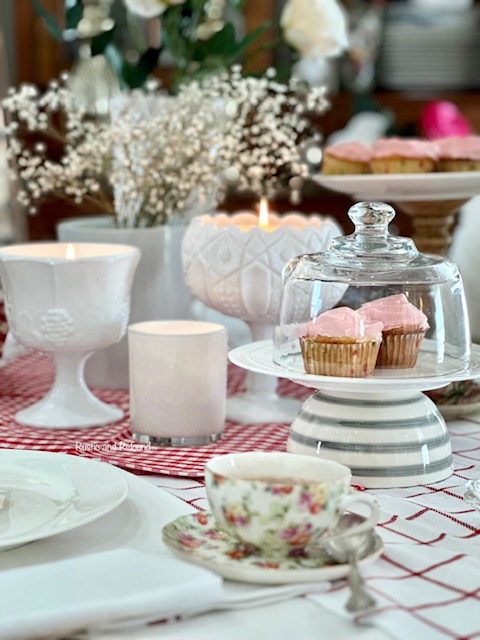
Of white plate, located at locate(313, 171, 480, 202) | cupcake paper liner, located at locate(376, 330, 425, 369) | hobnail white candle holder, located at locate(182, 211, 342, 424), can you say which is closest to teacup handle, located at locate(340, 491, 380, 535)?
cupcake paper liner, located at locate(376, 330, 425, 369)

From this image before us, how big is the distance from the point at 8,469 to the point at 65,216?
248 cm

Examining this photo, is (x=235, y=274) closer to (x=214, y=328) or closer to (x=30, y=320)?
(x=214, y=328)

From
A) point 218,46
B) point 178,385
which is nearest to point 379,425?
point 178,385

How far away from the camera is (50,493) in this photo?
2.59ft

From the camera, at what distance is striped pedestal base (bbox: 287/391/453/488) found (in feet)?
2.92

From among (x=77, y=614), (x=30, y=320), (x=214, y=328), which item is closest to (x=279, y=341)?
(x=214, y=328)

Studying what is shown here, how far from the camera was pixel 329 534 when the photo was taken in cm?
69

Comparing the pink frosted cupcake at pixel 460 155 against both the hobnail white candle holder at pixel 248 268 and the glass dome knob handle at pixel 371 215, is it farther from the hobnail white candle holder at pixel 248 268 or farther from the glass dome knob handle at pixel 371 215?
the glass dome knob handle at pixel 371 215

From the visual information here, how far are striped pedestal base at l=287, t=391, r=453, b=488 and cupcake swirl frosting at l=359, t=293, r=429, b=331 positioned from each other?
0.06m

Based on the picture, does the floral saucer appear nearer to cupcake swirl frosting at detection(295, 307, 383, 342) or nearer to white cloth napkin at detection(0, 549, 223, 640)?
white cloth napkin at detection(0, 549, 223, 640)

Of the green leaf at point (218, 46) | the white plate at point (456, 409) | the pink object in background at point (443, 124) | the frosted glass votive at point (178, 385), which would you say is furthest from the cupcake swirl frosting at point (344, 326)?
the pink object in background at point (443, 124)

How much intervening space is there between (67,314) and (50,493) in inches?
13.2

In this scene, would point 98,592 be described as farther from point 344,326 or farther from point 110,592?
point 344,326

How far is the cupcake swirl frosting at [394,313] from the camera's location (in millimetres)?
942
